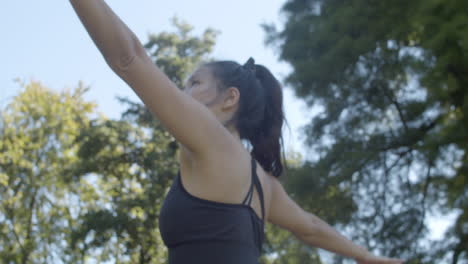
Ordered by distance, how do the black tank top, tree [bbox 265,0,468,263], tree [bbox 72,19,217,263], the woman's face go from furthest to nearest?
tree [bbox 72,19,217,263], tree [bbox 265,0,468,263], the woman's face, the black tank top

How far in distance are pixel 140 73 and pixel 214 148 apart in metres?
0.28

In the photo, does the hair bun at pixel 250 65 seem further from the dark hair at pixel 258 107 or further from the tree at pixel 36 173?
the tree at pixel 36 173

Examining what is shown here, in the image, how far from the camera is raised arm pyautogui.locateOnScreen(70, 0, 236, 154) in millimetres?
1292

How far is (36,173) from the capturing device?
18.9m

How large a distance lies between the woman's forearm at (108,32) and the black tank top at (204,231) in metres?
0.41

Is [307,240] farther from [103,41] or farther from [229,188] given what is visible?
[103,41]

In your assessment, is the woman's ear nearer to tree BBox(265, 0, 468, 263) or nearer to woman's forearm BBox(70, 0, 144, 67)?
woman's forearm BBox(70, 0, 144, 67)

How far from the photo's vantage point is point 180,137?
1.42 m

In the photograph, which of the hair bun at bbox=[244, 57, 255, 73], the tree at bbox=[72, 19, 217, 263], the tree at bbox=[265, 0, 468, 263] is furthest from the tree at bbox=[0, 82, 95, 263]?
the hair bun at bbox=[244, 57, 255, 73]

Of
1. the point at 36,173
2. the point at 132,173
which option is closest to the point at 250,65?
the point at 132,173

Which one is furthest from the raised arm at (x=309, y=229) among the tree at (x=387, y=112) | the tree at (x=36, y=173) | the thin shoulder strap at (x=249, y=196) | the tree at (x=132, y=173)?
the tree at (x=36, y=173)

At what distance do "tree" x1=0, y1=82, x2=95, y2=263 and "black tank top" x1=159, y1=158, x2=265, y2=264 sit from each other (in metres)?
17.1

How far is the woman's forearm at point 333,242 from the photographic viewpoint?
197 cm

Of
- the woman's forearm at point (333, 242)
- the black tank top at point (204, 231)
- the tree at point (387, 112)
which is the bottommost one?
the black tank top at point (204, 231)
